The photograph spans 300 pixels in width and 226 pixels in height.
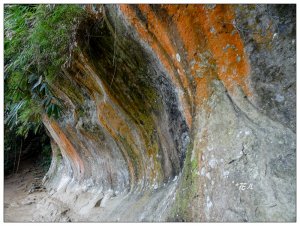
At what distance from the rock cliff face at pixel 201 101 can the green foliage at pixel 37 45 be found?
225 millimetres

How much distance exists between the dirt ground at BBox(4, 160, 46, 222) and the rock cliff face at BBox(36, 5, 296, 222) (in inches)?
134

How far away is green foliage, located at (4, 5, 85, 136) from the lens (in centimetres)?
377

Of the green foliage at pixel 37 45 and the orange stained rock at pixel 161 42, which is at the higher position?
the green foliage at pixel 37 45

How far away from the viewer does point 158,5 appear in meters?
2.55

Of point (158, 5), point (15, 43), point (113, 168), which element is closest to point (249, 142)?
point (158, 5)

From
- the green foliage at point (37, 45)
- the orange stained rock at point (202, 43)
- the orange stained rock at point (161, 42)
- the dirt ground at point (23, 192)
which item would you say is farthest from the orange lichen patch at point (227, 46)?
the dirt ground at point (23, 192)

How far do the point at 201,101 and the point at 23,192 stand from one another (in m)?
8.87

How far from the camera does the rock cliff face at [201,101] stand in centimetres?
214

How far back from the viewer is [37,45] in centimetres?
402

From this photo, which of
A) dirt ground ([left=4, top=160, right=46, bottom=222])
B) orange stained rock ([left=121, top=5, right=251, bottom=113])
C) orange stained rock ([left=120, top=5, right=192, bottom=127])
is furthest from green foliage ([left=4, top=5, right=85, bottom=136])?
dirt ground ([left=4, top=160, right=46, bottom=222])

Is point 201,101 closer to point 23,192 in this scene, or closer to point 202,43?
point 202,43

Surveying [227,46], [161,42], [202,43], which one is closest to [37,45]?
[161,42]

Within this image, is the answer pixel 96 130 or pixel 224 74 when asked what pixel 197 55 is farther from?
pixel 96 130

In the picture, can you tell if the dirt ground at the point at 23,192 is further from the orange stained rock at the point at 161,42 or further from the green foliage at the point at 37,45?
the orange stained rock at the point at 161,42
